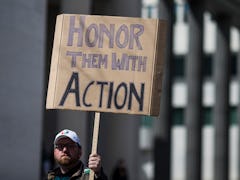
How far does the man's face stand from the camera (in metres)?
6.27

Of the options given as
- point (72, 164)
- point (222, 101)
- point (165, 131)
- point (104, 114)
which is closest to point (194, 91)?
point (165, 131)

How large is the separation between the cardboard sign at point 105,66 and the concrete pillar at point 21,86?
24.2ft

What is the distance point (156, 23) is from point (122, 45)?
17.0 inches

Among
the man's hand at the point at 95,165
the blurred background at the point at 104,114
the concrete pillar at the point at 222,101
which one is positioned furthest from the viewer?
the concrete pillar at the point at 222,101

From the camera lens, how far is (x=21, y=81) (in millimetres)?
15266

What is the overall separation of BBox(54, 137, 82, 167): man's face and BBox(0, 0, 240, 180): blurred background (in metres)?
8.24

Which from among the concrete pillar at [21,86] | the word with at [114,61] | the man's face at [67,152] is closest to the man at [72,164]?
the man's face at [67,152]

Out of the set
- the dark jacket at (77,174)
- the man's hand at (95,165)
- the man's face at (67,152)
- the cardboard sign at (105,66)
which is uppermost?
the cardboard sign at (105,66)

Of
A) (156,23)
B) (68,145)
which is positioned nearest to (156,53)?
(156,23)

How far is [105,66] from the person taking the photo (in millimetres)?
7301

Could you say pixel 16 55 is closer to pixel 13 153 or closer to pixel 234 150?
pixel 13 153

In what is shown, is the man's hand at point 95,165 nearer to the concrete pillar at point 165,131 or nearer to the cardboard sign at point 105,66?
the cardboard sign at point 105,66

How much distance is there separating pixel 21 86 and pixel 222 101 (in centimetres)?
1832

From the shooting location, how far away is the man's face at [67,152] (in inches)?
247
